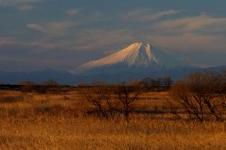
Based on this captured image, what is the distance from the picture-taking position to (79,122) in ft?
66.8

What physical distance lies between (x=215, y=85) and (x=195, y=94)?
6.18ft

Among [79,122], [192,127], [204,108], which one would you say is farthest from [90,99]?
[192,127]

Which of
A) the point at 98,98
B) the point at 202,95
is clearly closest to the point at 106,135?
the point at 202,95

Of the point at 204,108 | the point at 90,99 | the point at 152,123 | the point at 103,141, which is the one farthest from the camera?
the point at 90,99

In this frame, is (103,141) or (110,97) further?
(110,97)

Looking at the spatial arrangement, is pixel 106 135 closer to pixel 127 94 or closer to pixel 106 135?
pixel 106 135

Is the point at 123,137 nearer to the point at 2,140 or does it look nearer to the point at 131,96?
the point at 2,140

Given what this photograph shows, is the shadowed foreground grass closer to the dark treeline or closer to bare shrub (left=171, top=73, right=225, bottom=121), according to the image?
the dark treeline

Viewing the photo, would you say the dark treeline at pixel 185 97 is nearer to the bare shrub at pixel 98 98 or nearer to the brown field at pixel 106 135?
the bare shrub at pixel 98 98

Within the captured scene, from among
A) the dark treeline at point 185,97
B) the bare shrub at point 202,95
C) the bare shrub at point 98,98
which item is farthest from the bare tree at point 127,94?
the bare shrub at point 202,95

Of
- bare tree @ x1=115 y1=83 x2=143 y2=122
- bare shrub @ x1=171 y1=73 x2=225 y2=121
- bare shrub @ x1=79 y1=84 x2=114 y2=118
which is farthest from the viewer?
bare tree @ x1=115 y1=83 x2=143 y2=122

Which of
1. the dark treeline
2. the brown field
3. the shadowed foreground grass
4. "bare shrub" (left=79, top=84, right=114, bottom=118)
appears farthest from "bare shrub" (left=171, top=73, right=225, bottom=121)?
the shadowed foreground grass

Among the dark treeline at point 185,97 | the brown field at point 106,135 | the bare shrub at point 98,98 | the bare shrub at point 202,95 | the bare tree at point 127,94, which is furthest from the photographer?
the bare tree at point 127,94

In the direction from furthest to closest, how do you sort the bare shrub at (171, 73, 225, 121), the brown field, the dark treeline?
the dark treeline < the bare shrub at (171, 73, 225, 121) < the brown field
